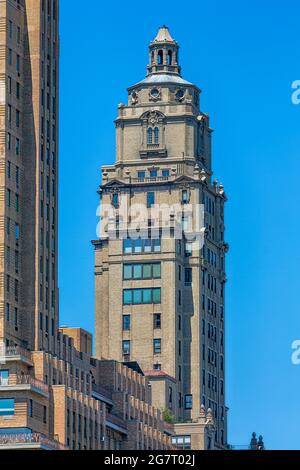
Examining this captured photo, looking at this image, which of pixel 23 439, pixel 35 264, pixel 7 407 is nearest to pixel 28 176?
pixel 35 264

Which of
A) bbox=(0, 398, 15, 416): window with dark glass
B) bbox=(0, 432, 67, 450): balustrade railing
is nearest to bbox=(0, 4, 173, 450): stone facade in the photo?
bbox=(0, 398, 15, 416): window with dark glass

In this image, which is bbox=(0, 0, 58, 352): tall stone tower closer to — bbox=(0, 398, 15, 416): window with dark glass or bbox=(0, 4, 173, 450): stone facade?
bbox=(0, 4, 173, 450): stone facade

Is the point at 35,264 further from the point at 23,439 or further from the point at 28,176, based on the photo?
the point at 23,439

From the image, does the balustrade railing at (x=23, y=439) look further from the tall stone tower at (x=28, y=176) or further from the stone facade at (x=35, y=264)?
the tall stone tower at (x=28, y=176)

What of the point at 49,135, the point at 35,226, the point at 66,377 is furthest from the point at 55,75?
the point at 66,377

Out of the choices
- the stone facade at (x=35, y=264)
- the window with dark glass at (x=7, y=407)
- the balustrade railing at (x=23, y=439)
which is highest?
the stone facade at (x=35, y=264)

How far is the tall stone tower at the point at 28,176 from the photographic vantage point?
6954 inches

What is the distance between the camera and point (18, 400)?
165 m

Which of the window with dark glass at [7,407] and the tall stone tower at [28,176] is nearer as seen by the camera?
the window with dark glass at [7,407]

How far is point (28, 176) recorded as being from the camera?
18288 centimetres

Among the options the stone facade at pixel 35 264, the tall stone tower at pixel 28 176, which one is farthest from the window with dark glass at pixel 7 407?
the tall stone tower at pixel 28 176
